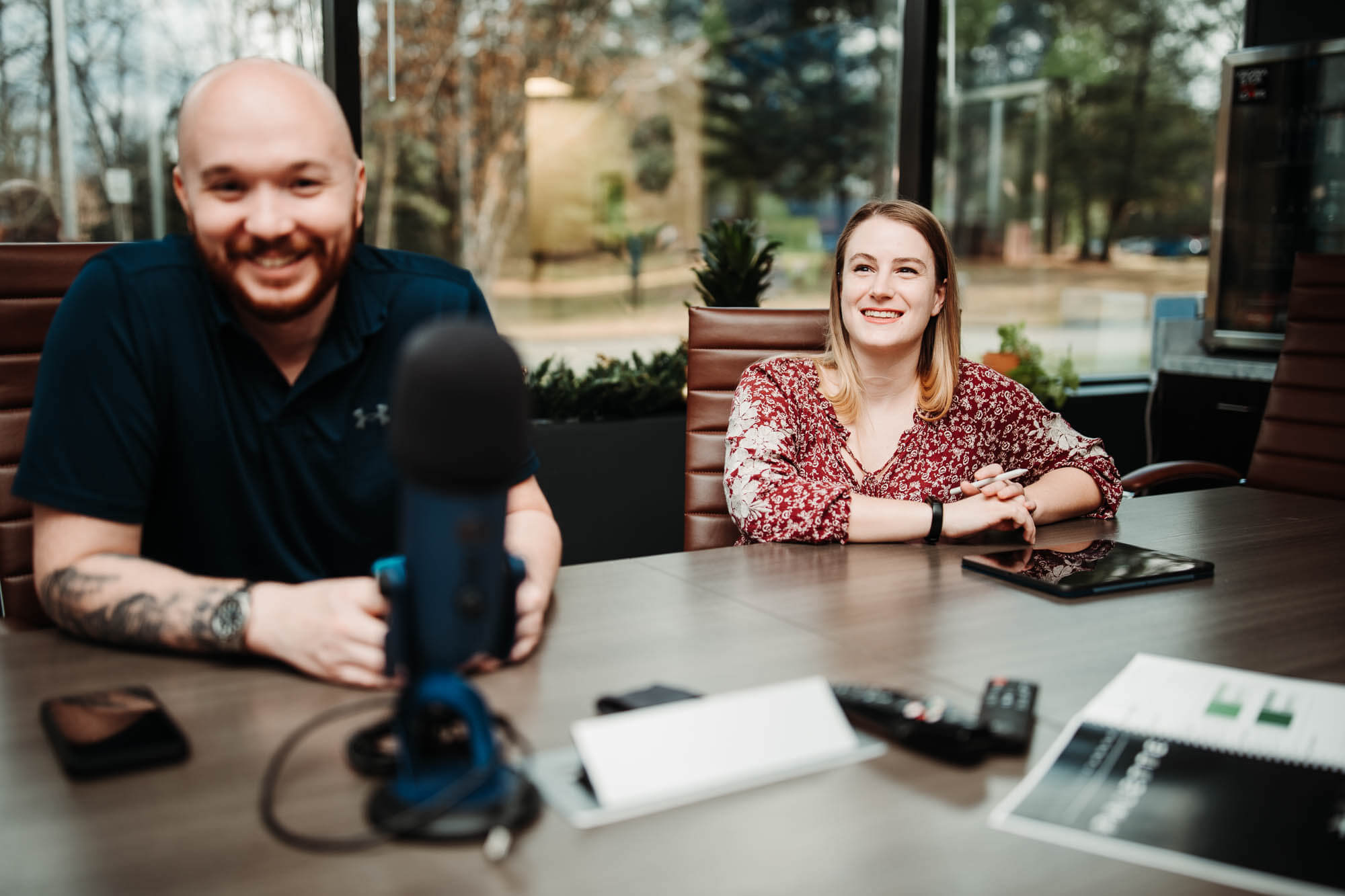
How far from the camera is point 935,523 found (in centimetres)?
167

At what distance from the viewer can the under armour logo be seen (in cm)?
138

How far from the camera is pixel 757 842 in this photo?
0.75 metres

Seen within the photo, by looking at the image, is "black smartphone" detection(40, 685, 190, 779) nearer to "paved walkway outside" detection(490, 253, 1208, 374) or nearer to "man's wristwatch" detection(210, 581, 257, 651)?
"man's wristwatch" detection(210, 581, 257, 651)

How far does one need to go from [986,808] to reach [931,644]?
365mm

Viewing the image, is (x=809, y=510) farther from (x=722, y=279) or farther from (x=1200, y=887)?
(x=722, y=279)

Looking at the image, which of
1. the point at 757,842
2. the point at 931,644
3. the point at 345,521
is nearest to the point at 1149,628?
the point at 931,644

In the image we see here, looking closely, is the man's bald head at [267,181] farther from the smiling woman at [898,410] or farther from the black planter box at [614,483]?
the black planter box at [614,483]

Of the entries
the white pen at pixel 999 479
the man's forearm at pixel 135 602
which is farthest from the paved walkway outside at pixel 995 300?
the man's forearm at pixel 135 602

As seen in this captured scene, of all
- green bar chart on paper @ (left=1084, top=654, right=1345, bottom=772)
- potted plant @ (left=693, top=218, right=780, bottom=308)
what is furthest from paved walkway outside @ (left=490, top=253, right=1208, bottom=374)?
green bar chart on paper @ (left=1084, top=654, right=1345, bottom=772)

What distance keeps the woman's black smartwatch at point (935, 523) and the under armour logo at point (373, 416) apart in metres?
0.84

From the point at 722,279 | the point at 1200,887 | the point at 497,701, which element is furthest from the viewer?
the point at 722,279

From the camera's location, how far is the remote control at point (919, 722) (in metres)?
0.88

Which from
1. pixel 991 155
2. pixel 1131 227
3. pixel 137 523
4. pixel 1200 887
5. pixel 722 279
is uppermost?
pixel 991 155

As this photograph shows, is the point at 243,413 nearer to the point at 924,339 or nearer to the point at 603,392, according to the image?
the point at 924,339
